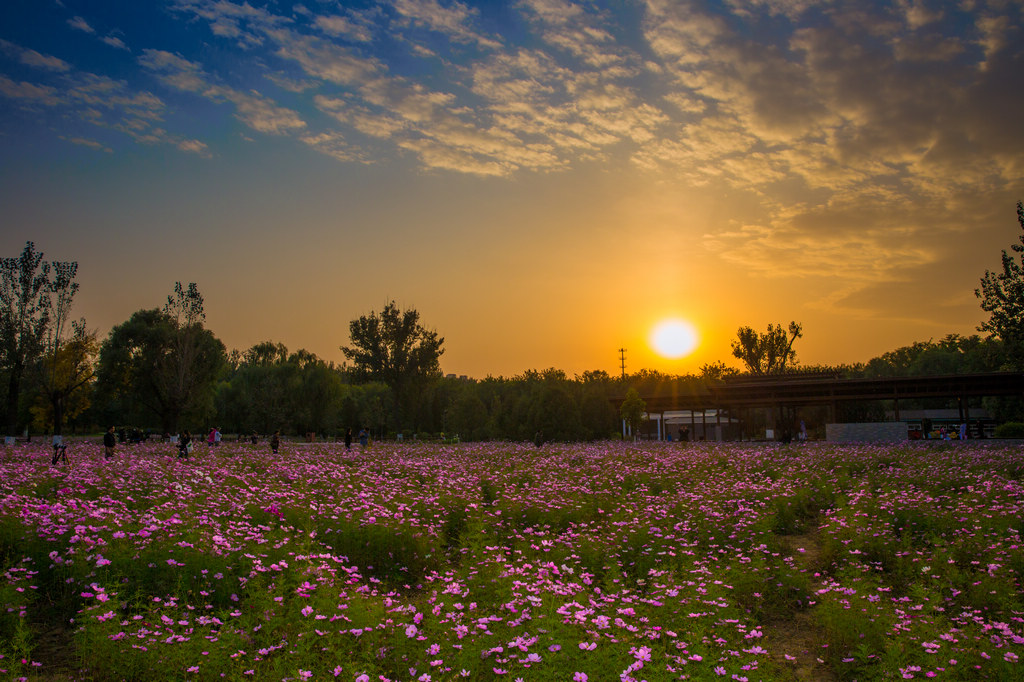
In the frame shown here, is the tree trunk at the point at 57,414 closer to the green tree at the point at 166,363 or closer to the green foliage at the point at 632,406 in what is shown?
the green tree at the point at 166,363

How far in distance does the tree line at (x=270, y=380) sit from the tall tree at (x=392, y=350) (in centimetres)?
8

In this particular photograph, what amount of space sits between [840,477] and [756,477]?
86.2 inches

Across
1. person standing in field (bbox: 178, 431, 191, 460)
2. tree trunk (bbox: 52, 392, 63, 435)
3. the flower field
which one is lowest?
the flower field

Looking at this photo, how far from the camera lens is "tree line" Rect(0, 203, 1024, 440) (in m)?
38.3

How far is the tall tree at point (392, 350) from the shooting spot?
163 feet

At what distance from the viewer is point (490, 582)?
7.22 meters

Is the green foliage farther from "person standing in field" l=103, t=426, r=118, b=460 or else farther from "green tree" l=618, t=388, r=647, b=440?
"person standing in field" l=103, t=426, r=118, b=460

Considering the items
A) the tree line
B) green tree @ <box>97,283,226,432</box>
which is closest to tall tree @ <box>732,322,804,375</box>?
the tree line

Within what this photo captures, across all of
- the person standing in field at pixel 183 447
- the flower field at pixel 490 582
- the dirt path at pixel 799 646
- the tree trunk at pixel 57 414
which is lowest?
the dirt path at pixel 799 646

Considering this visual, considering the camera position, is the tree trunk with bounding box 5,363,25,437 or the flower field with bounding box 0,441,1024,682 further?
the tree trunk with bounding box 5,363,25,437

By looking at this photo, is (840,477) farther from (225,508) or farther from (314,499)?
(225,508)

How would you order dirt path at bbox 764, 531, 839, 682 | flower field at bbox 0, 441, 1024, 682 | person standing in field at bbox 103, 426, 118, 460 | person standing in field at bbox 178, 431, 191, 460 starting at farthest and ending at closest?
person standing in field at bbox 178, 431, 191, 460 < person standing in field at bbox 103, 426, 118, 460 < dirt path at bbox 764, 531, 839, 682 < flower field at bbox 0, 441, 1024, 682

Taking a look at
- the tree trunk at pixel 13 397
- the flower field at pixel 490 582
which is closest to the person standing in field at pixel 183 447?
the flower field at pixel 490 582

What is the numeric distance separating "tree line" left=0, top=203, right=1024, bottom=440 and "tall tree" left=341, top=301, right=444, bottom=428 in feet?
0.26
